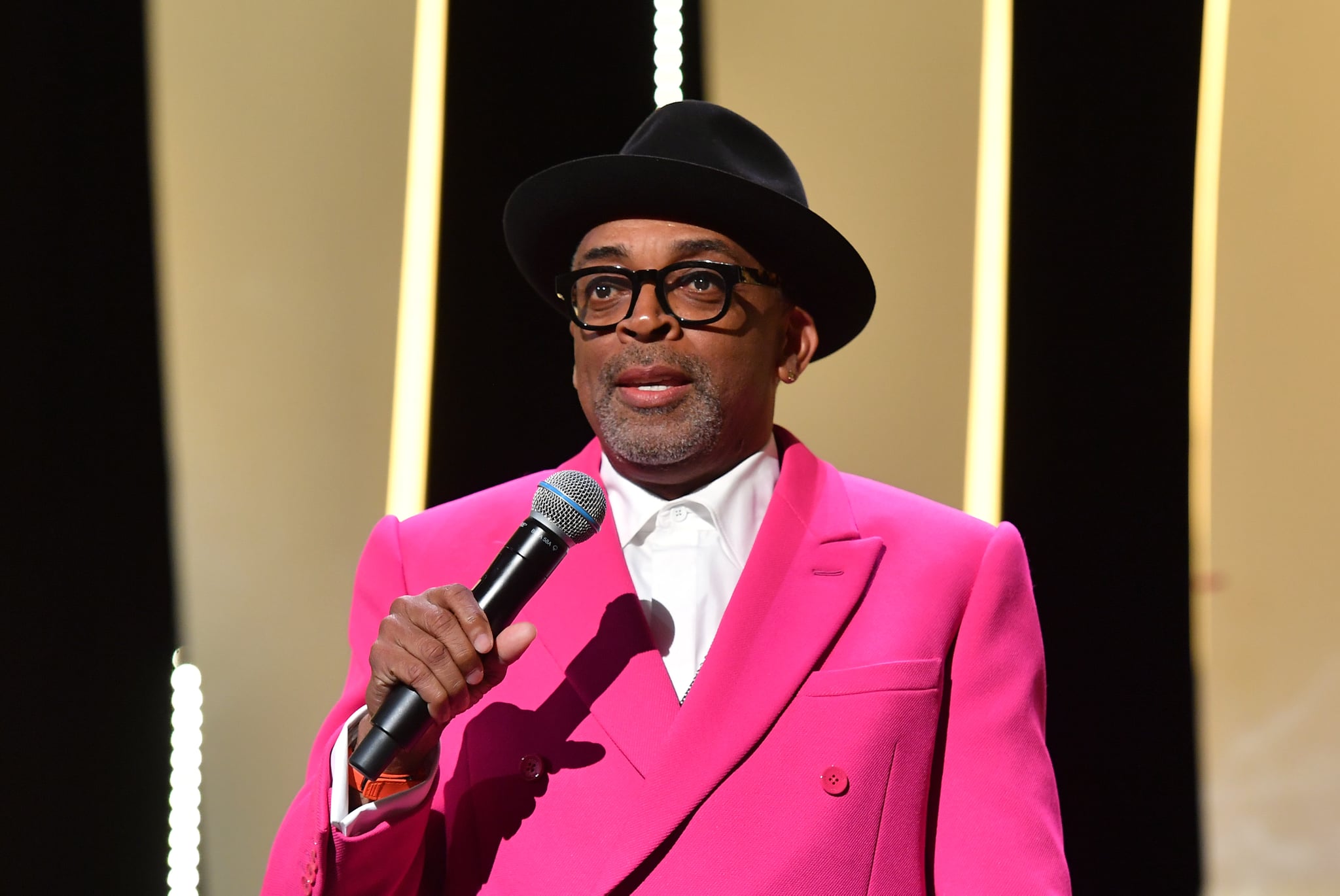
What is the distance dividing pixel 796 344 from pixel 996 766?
0.74 metres

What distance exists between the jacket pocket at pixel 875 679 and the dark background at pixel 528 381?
0.97 meters

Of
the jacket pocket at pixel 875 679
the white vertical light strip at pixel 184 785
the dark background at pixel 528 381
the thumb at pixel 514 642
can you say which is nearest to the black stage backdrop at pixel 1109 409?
the dark background at pixel 528 381

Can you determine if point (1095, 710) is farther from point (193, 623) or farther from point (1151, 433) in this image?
point (193, 623)

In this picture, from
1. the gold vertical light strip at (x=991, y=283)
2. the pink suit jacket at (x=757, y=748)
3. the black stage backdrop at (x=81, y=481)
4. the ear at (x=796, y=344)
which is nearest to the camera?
the pink suit jacket at (x=757, y=748)

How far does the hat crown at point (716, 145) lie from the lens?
1.71 metres

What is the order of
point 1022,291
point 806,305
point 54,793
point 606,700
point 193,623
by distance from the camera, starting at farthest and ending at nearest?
1. point 1022,291
2. point 193,623
3. point 54,793
4. point 806,305
5. point 606,700

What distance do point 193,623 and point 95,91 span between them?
43.1 inches

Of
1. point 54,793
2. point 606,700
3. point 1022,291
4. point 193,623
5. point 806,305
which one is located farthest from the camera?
point 1022,291

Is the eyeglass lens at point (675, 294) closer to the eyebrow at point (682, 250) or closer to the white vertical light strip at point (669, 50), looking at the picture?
the eyebrow at point (682, 250)

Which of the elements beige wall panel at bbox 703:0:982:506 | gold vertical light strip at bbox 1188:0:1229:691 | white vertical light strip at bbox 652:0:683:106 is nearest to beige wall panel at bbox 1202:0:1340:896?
gold vertical light strip at bbox 1188:0:1229:691

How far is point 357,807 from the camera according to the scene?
1.32 meters

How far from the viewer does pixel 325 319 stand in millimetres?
2400

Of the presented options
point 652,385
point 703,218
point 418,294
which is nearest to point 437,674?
point 652,385

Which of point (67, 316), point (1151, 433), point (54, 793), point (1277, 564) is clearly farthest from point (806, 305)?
point (54, 793)
